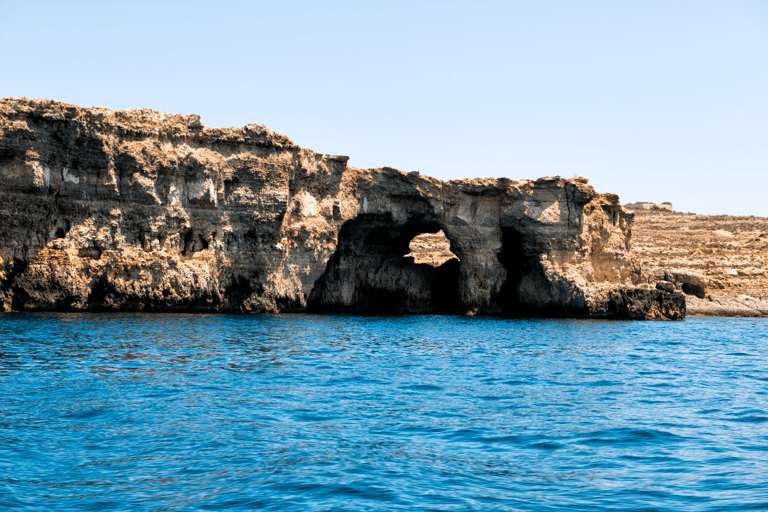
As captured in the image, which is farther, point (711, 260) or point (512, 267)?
point (711, 260)

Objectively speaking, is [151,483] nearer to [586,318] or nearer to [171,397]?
[171,397]

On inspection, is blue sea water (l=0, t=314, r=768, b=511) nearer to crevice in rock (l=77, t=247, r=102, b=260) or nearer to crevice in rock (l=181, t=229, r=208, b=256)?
crevice in rock (l=77, t=247, r=102, b=260)

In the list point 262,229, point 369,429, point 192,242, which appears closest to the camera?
point 369,429

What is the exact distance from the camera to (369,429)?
1180 centimetres

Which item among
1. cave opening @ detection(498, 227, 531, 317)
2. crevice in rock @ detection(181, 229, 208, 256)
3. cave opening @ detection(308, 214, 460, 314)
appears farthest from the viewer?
cave opening @ detection(498, 227, 531, 317)

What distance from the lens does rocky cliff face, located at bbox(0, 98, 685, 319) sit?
118ft

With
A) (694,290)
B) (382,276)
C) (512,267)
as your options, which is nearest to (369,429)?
(382,276)

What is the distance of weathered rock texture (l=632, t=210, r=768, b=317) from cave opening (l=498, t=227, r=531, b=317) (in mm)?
9801

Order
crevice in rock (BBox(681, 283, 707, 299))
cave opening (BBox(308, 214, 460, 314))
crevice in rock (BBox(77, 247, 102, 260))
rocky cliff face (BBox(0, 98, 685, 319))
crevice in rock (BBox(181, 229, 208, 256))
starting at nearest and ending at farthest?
rocky cliff face (BBox(0, 98, 685, 319)) < crevice in rock (BBox(77, 247, 102, 260)) < crevice in rock (BBox(181, 229, 208, 256)) < cave opening (BBox(308, 214, 460, 314)) < crevice in rock (BBox(681, 283, 707, 299))

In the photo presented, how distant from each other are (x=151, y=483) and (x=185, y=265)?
105 feet

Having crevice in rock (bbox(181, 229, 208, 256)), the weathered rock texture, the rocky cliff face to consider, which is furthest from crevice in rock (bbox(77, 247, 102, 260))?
the weathered rock texture

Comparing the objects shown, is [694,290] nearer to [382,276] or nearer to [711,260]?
[711,260]

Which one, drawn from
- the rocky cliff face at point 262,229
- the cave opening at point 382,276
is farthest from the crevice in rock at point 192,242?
the cave opening at point 382,276

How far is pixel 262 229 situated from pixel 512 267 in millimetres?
21316
